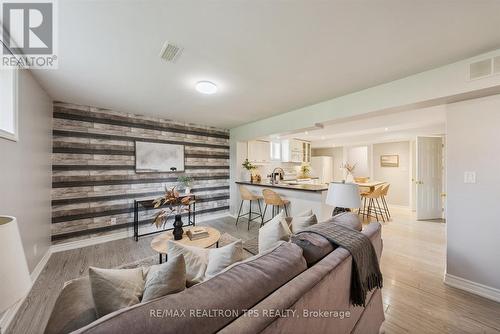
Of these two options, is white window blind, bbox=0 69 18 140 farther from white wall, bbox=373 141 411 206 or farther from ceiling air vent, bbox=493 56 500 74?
white wall, bbox=373 141 411 206

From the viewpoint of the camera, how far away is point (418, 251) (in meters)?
2.94

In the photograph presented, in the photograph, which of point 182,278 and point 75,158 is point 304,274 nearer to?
point 182,278

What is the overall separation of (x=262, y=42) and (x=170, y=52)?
0.86 m

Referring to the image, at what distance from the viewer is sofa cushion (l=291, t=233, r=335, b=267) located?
1.17 meters

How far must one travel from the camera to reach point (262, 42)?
1.67 m

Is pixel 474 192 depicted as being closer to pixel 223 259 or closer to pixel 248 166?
pixel 223 259

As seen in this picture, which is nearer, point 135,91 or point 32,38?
point 32,38

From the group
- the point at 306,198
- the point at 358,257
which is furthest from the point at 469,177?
the point at 306,198

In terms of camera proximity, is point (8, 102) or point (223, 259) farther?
point (8, 102)

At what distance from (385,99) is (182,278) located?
2.84m

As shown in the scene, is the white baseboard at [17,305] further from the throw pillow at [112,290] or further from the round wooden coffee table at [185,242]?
the round wooden coffee table at [185,242]

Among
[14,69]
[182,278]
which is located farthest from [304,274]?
[14,69]

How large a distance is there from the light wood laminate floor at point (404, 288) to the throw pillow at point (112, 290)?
1.46 metres

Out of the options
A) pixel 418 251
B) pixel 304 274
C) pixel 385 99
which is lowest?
pixel 418 251
